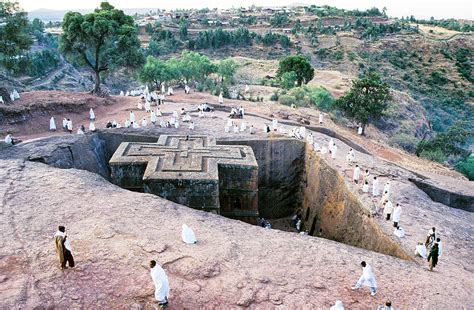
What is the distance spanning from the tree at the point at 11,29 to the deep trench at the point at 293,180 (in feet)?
33.9

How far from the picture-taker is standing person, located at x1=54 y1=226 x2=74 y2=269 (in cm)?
796

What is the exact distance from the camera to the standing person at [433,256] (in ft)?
31.8

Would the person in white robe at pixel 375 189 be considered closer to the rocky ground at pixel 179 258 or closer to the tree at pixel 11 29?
the rocky ground at pixel 179 258

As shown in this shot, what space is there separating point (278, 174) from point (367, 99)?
604 inches

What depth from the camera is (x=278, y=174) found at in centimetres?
2072

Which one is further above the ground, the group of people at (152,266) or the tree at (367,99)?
the group of people at (152,266)

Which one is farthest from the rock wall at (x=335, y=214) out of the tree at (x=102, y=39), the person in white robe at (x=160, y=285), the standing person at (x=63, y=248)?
the tree at (x=102, y=39)

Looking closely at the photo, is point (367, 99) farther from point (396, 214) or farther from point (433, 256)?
point (433, 256)

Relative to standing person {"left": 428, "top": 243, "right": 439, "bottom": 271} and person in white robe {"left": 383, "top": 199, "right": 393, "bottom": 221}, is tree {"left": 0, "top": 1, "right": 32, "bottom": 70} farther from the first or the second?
standing person {"left": 428, "top": 243, "right": 439, "bottom": 271}

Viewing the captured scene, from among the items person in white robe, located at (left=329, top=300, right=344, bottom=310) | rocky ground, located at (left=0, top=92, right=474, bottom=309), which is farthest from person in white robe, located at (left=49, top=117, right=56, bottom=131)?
person in white robe, located at (left=329, top=300, right=344, bottom=310)

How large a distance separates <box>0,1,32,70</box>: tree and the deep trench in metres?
10.3

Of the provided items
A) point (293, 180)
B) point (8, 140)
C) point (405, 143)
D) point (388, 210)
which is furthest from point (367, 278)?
point (405, 143)

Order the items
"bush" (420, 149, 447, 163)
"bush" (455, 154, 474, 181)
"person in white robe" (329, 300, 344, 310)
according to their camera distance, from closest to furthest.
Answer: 1. "person in white robe" (329, 300, 344, 310)
2. "bush" (455, 154, 474, 181)
3. "bush" (420, 149, 447, 163)

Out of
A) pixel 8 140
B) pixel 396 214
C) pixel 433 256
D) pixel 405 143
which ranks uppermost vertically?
pixel 8 140
